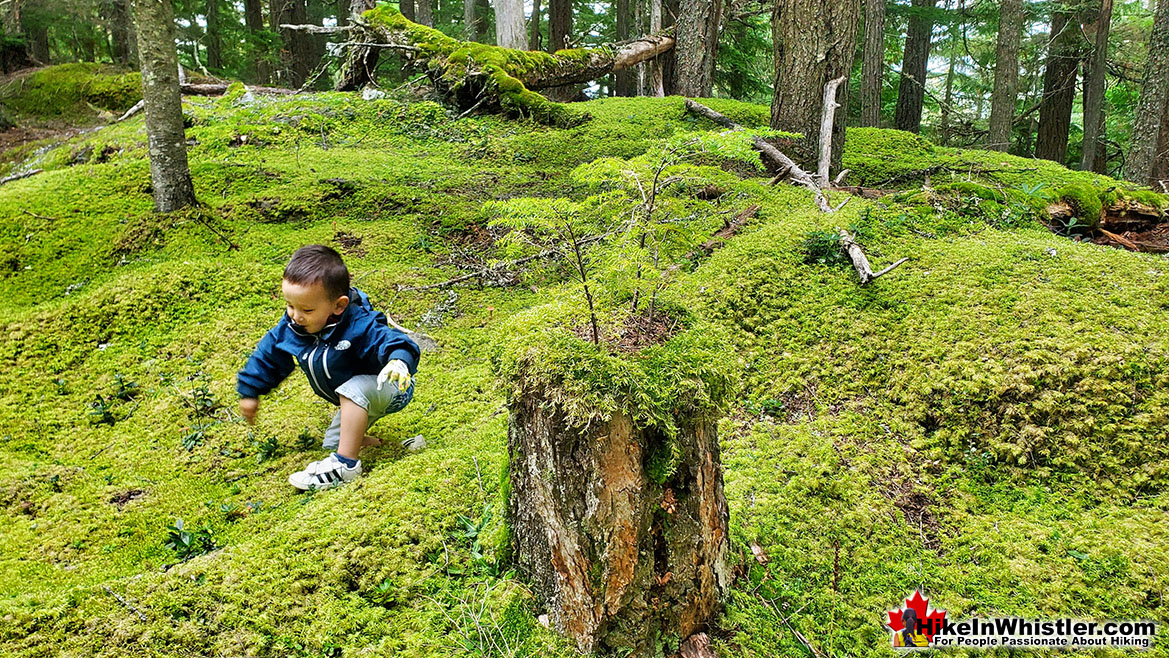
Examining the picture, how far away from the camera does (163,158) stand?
17.3 feet

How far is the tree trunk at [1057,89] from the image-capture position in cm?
1283

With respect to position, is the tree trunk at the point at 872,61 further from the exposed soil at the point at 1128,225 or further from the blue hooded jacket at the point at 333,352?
the blue hooded jacket at the point at 333,352

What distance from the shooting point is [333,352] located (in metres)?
3.09

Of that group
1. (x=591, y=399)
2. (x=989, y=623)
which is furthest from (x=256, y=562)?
(x=989, y=623)

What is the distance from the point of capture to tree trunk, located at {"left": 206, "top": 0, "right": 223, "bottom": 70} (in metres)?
17.5

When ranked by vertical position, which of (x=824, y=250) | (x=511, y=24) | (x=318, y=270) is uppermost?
(x=511, y=24)

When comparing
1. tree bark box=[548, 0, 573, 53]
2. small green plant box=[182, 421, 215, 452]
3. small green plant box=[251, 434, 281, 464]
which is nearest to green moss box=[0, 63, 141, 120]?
tree bark box=[548, 0, 573, 53]

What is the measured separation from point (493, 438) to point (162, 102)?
445 cm

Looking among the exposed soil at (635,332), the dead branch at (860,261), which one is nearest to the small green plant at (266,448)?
the exposed soil at (635,332)

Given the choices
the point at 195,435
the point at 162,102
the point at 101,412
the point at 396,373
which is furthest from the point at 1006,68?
the point at 101,412

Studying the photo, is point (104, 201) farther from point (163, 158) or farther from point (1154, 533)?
point (1154, 533)

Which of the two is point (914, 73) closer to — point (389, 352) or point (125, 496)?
point (389, 352)

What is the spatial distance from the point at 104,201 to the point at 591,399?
20.3 ft

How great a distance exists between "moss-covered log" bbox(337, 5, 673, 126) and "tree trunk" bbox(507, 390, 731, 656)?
300 inches
